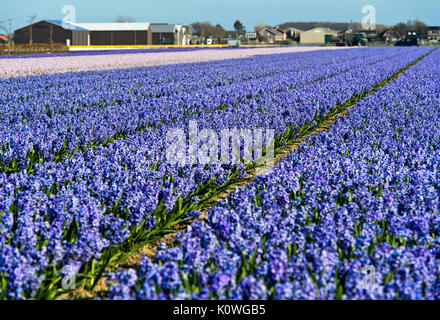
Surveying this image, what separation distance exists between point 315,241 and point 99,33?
275ft

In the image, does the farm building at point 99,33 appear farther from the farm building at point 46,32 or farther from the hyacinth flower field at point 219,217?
the hyacinth flower field at point 219,217

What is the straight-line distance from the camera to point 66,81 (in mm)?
15734

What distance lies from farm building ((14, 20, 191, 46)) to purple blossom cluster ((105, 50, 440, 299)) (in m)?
71.3

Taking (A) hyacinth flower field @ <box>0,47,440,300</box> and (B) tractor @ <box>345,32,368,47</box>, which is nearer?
(A) hyacinth flower field @ <box>0,47,440,300</box>

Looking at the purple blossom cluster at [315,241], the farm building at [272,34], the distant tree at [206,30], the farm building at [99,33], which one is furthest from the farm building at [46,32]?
the farm building at [272,34]

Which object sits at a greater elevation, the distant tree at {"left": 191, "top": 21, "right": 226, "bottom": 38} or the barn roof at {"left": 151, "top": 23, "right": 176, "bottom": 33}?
the distant tree at {"left": 191, "top": 21, "right": 226, "bottom": 38}

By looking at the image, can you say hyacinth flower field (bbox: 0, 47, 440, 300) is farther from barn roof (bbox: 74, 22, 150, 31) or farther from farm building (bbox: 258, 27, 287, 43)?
farm building (bbox: 258, 27, 287, 43)

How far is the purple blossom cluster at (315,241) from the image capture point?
2.74 meters

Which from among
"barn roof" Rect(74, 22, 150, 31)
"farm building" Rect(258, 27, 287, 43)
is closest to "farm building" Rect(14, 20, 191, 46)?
"barn roof" Rect(74, 22, 150, 31)

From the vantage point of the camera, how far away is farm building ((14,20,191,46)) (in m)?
73.2

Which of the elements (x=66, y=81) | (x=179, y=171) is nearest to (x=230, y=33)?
(x=66, y=81)

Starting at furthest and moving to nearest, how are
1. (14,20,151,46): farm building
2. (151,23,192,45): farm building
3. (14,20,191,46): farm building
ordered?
(151,23,192,45): farm building, (14,20,191,46): farm building, (14,20,151,46): farm building

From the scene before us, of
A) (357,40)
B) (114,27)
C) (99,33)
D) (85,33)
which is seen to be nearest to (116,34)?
(114,27)
